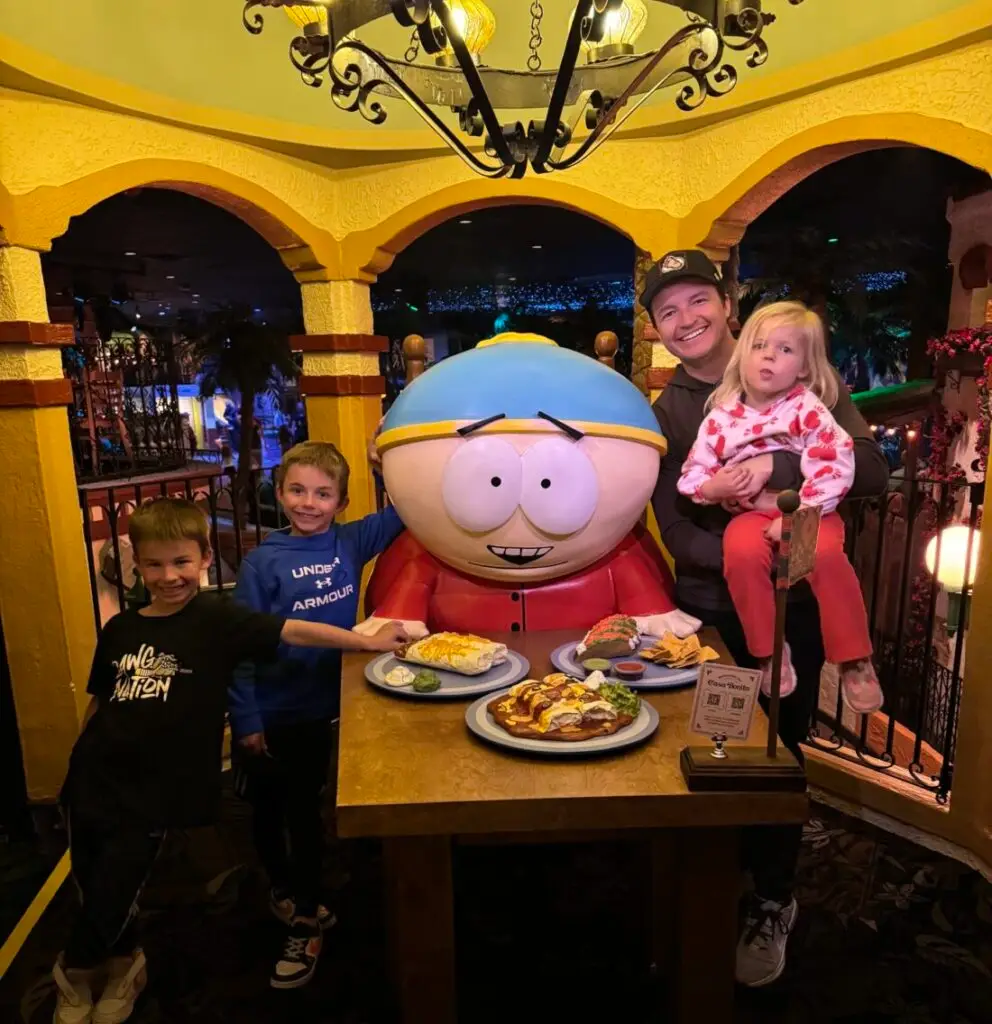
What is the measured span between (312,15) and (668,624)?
1.64 metres

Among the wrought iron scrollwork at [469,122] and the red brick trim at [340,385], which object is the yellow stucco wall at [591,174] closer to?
the red brick trim at [340,385]

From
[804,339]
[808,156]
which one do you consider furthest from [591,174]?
[804,339]

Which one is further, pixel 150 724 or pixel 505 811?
pixel 150 724

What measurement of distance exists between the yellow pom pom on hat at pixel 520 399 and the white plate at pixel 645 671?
0.55 meters

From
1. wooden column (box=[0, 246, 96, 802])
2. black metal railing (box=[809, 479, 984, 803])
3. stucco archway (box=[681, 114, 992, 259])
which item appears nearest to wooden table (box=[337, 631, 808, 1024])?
black metal railing (box=[809, 479, 984, 803])

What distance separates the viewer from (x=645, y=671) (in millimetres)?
1848

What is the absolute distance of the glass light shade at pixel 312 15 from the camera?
1.61m

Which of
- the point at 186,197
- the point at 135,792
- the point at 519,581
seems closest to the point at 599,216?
the point at 519,581

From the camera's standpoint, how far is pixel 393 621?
2.20 meters

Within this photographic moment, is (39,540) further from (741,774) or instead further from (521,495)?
(741,774)

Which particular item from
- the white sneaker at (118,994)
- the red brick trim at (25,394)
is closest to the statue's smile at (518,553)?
the white sneaker at (118,994)

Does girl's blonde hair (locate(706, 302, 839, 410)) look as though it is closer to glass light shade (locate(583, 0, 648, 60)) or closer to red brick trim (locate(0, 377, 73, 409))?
glass light shade (locate(583, 0, 648, 60))

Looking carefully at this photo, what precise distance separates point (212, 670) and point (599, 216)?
2.37m

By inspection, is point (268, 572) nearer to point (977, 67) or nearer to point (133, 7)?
point (133, 7)
